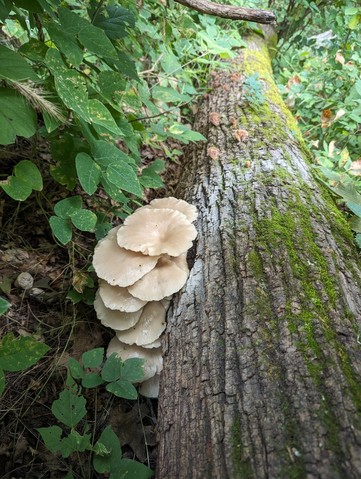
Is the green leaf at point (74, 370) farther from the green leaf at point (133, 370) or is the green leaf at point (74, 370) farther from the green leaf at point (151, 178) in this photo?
the green leaf at point (151, 178)

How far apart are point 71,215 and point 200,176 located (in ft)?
4.26

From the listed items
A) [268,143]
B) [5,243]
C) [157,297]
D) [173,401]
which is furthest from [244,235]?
[5,243]

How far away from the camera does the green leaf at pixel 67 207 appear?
6.01ft

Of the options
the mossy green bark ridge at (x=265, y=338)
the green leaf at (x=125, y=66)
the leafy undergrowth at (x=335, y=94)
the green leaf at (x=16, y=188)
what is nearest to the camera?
the mossy green bark ridge at (x=265, y=338)

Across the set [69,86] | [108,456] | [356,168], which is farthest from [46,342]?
[356,168]

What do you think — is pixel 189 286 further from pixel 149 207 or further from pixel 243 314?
pixel 149 207

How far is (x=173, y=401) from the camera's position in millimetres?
1580

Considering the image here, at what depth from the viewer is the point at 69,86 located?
1411mm

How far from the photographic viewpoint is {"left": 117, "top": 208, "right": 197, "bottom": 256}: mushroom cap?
1.90 m

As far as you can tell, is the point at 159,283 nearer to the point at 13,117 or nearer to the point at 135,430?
the point at 135,430

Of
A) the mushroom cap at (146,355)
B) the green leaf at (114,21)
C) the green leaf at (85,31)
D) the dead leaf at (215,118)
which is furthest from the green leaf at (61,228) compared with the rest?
the dead leaf at (215,118)

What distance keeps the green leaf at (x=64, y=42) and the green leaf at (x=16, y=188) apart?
0.63 m

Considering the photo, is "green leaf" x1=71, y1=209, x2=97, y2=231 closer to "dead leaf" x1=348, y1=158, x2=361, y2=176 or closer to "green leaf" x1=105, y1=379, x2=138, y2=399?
"green leaf" x1=105, y1=379, x2=138, y2=399

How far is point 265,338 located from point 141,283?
70 centimetres
